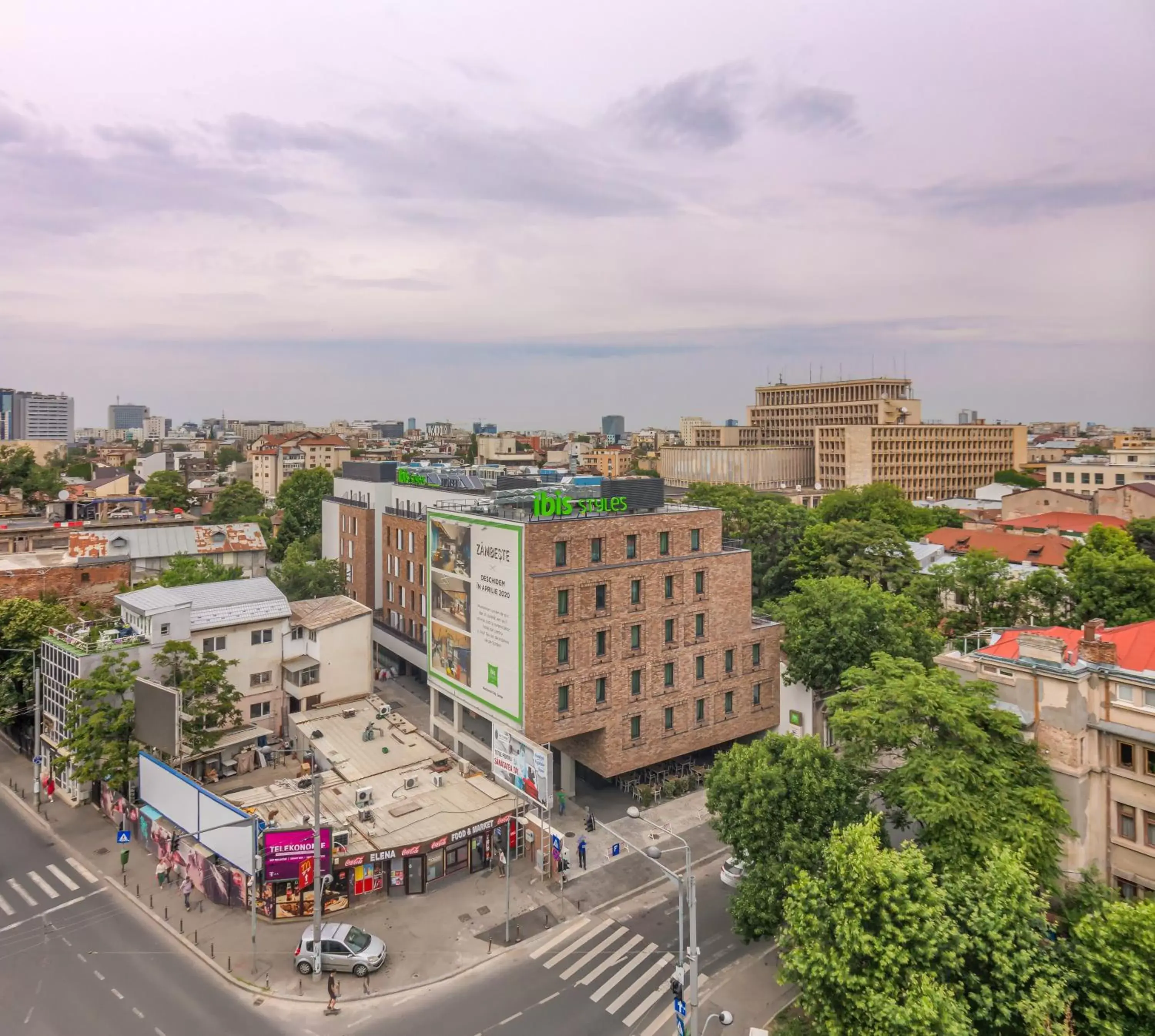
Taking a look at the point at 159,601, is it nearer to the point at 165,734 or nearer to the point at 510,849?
the point at 165,734

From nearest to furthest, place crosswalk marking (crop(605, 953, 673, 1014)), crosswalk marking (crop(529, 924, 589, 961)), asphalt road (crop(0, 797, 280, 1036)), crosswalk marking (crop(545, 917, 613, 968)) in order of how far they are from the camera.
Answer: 1. asphalt road (crop(0, 797, 280, 1036))
2. crosswalk marking (crop(605, 953, 673, 1014))
3. crosswalk marking (crop(545, 917, 613, 968))
4. crosswalk marking (crop(529, 924, 589, 961))

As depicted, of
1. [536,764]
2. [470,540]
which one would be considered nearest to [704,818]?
[536,764]

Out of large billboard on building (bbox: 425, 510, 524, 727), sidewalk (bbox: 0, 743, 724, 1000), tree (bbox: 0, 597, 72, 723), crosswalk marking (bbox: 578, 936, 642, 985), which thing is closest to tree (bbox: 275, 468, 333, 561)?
tree (bbox: 0, 597, 72, 723)

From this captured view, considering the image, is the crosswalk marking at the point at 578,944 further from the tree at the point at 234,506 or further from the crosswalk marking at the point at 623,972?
→ the tree at the point at 234,506

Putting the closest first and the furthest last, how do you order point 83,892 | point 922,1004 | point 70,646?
point 922,1004 < point 83,892 < point 70,646

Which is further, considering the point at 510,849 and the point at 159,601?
the point at 159,601

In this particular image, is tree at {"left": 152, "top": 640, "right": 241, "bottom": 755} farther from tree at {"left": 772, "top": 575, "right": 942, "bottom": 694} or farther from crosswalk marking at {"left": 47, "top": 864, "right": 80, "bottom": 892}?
tree at {"left": 772, "top": 575, "right": 942, "bottom": 694}

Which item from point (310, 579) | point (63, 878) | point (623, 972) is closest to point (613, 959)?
point (623, 972)
